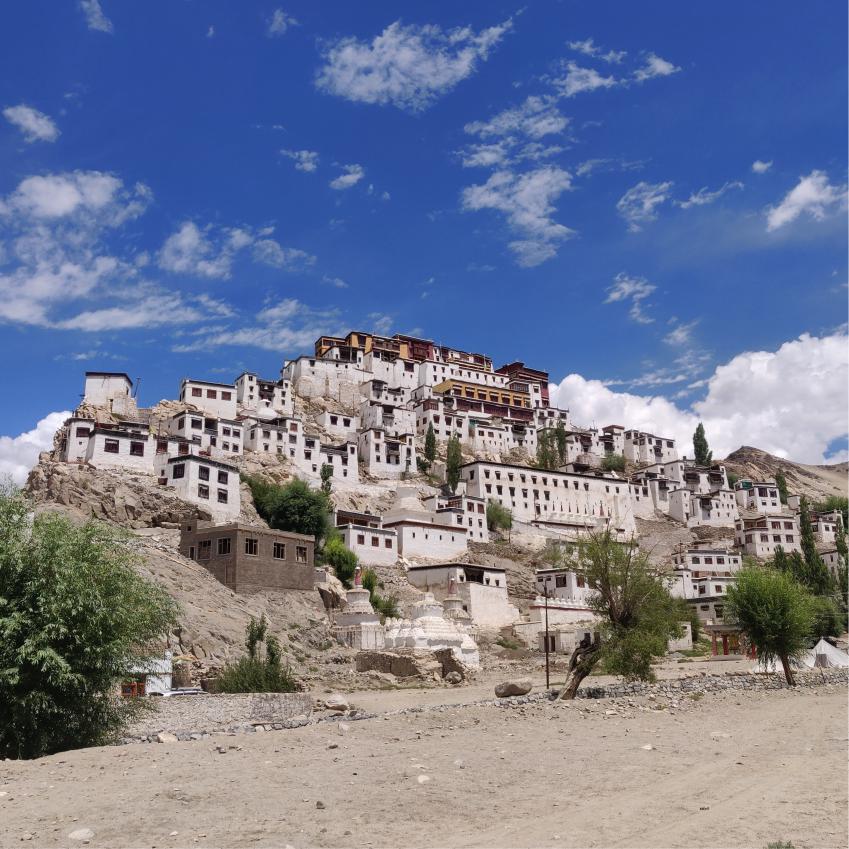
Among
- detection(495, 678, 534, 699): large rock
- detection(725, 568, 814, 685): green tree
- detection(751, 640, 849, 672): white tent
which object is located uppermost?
detection(725, 568, 814, 685): green tree

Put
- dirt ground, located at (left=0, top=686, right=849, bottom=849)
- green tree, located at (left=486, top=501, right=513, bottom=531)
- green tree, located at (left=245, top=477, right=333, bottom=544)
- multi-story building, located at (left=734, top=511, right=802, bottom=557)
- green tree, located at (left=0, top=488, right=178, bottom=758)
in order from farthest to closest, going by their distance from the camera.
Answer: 1. multi-story building, located at (left=734, top=511, right=802, bottom=557)
2. green tree, located at (left=486, top=501, right=513, bottom=531)
3. green tree, located at (left=245, top=477, right=333, bottom=544)
4. green tree, located at (left=0, top=488, right=178, bottom=758)
5. dirt ground, located at (left=0, top=686, right=849, bottom=849)

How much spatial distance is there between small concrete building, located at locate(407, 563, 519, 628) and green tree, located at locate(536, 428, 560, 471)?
4187 cm

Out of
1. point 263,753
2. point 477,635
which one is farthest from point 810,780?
point 477,635

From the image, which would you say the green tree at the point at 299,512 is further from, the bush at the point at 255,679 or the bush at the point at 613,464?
the bush at the point at 613,464

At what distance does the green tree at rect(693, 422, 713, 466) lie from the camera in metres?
132

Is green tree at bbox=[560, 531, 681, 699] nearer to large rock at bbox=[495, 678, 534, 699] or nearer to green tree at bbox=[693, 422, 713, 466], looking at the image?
large rock at bbox=[495, 678, 534, 699]

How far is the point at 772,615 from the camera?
37.9 meters

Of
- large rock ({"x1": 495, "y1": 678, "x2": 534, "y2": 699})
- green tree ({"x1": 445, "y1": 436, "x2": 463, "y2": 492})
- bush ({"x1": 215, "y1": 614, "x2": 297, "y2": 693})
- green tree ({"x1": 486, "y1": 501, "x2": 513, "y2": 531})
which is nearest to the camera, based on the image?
bush ({"x1": 215, "y1": 614, "x2": 297, "y2": 693})

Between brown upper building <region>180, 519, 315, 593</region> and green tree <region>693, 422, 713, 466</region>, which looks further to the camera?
green tree <region>693, 422, 713, 466</region>

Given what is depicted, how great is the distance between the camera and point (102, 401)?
93.9m

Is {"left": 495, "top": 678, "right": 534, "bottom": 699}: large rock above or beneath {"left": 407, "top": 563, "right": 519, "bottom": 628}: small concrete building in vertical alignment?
beneath

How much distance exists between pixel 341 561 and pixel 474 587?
1069 centimetres

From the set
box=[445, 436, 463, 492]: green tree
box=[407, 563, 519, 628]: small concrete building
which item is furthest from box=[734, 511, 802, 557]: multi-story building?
box=[407, 563, 519, 628]: small concrete building

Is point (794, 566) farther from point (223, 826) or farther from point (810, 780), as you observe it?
point (223, 826)
